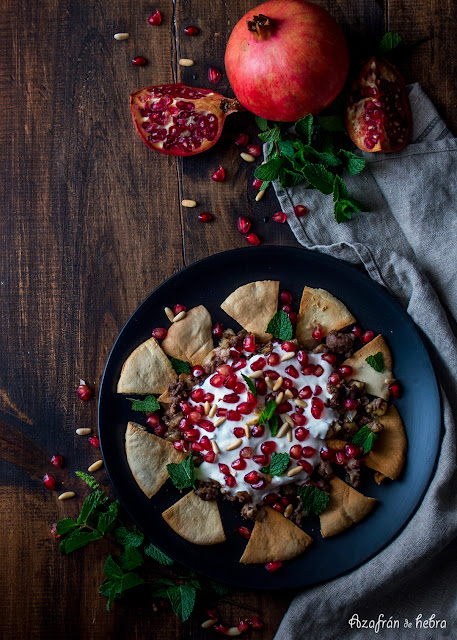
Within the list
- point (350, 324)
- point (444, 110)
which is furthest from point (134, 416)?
point (444, 110)

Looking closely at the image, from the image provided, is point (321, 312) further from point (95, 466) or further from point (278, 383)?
point (95, 466)

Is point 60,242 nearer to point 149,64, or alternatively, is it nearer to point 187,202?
point 187,202

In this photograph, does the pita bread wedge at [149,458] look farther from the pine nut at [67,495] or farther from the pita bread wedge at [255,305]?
the pita bread wedge at [255,305]

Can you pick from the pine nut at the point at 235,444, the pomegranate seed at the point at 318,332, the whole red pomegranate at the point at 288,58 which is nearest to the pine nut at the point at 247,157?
the whole red pomegranate at the point at 288,58

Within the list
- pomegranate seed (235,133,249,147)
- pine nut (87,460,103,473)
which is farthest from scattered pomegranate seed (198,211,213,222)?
pine nut (87,460,103,473)

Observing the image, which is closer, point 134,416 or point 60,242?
point 134,416

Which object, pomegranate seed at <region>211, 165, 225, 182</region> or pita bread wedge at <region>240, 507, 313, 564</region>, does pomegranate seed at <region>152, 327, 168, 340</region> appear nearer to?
pomegranate seed at <region>211, 165, 225, 182</region>
